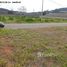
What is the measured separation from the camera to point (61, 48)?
37.1 feet

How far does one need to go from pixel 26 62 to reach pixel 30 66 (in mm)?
278

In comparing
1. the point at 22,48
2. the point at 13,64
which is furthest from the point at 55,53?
the point at 13,64

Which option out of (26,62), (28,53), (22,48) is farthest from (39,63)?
(22,48)

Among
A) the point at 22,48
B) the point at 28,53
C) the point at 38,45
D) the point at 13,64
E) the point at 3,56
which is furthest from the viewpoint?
the point at 38,45

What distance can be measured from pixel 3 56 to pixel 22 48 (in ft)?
5.49

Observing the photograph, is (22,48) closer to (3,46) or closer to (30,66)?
(3,46)

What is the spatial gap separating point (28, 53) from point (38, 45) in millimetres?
1880

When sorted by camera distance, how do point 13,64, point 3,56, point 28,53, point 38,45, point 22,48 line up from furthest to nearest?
point 38,45 → point 22,48 → point 28,53 → point 3,56 → point 13,64

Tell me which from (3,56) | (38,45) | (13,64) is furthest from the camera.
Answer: (38,45)

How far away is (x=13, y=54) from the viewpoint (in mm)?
9531

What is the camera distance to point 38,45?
11641mm

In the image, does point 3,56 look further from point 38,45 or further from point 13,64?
point 38,45

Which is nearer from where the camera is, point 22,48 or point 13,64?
point 13,64

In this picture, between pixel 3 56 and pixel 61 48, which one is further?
pixel 61 48
